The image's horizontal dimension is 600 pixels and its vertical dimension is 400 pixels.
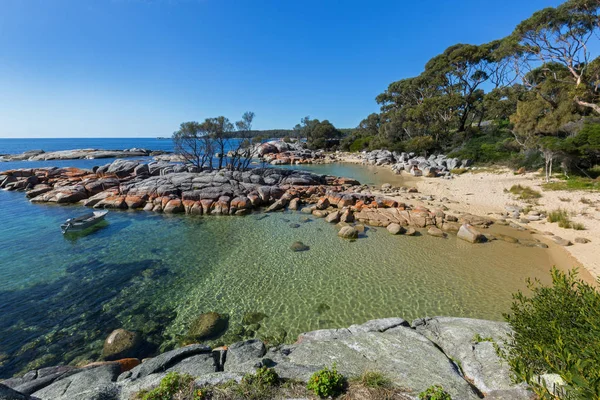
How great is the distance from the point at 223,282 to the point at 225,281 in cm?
10

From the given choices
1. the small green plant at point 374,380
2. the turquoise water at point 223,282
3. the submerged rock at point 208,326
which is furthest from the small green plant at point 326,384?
the submerged rock at point 208,326

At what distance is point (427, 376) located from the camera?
4500 millimetres

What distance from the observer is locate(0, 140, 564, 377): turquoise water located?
8.17 meters

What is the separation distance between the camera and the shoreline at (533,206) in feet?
38.7

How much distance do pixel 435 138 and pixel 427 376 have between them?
5180cm

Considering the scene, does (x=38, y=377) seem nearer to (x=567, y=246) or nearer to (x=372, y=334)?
(x=372, y=334)

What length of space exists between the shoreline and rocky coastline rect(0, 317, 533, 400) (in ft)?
25.9

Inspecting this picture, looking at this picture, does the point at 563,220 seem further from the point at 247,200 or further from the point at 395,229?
the point at 247,200

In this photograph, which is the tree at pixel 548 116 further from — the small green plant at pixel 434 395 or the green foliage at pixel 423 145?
the small green plant at pixel 434 395

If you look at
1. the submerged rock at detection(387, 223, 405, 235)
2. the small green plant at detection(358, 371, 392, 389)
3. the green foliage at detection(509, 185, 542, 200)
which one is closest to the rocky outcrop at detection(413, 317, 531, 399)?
the small green plant at detection(358, 371, 392, 389)

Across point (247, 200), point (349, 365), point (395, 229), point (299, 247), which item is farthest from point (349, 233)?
point (247, 200)

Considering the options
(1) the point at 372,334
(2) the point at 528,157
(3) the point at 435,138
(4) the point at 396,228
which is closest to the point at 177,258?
(1) the point at 372,334

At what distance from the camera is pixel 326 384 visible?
3697 millimetres

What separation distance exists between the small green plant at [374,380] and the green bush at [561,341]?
1.82m
